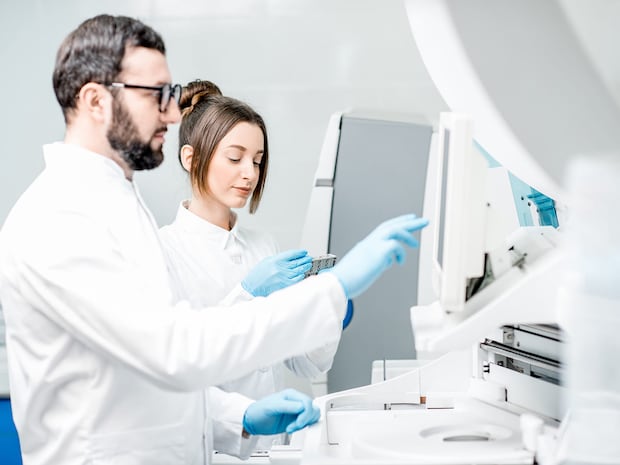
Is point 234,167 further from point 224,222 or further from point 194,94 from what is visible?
point 194,94

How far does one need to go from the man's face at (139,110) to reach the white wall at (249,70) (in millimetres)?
1637

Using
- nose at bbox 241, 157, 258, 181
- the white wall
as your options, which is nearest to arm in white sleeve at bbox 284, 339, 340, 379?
nose at bbox 241, 157, 258, 181

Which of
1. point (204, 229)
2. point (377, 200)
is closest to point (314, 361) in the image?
point (204, 229)

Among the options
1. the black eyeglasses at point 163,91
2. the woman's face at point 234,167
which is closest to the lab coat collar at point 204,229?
the woman's face at point 234,167

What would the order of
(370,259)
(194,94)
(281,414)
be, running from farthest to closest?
1. (194,94)
2. (281,414)
3. (370,259)

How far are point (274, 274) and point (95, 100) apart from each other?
2.41 ft

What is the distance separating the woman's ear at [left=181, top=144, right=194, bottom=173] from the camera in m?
2.13

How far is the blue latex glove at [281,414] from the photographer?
138cm

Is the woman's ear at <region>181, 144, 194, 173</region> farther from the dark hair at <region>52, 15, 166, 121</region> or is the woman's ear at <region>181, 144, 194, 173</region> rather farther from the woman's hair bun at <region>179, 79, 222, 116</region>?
the dark hair at <region>52, 15, 166, 121</region>

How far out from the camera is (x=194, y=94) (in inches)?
89.7

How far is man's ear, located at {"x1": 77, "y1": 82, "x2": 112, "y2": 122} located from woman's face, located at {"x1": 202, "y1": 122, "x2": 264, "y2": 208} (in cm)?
74

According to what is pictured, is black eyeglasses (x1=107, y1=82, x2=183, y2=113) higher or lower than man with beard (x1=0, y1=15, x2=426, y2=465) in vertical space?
higher

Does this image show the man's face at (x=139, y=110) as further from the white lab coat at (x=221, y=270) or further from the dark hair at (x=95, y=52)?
the white lab coat at (x=221, y=270)

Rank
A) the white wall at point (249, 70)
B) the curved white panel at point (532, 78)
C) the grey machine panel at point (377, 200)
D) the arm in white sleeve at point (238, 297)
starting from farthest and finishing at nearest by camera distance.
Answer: the white wall at point (249, 70) < the grey machine panel at point (377, 200) < the arm in white sleeve at point (238, 297) < the curved white panel at point (532, 78)
